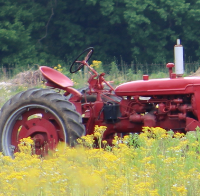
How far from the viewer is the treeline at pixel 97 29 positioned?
26.4 meters

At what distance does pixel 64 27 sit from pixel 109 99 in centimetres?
2330

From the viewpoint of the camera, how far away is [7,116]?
6.21 metres

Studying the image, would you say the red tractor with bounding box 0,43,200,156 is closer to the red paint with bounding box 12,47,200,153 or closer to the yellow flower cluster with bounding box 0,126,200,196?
the red paint with bounding box 12,47,200,153

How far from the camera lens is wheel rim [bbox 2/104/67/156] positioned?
6.00 m

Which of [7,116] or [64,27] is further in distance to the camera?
[64,27]

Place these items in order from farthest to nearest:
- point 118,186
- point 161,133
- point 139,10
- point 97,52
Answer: point 97,52, point 139,10, point 161,133, point 118,186

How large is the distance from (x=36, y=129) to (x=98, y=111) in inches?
32.6

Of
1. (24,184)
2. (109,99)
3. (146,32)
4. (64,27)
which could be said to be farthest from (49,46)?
(24,184)

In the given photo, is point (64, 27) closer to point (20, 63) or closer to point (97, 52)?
point (97, 52)

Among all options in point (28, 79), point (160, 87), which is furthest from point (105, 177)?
point (28, 79)

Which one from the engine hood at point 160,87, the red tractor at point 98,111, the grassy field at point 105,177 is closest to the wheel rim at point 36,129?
the red tractor at point 98,111

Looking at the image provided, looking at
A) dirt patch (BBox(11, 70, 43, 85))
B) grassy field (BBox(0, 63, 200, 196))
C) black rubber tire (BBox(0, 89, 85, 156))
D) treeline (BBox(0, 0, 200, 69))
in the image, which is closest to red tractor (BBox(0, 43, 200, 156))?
black rubber tire (BBox(0, 89, 85, 156))

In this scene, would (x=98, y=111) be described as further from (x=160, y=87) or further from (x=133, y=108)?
(x=160, y=87)

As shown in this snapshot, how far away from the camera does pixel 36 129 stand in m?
6.10
